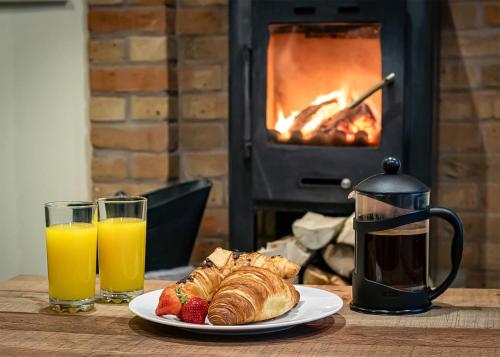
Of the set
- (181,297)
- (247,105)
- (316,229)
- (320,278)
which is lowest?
(320,278)

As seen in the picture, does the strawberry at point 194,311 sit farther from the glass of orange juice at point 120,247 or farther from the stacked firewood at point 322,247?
the stacked firewood at point 322,247

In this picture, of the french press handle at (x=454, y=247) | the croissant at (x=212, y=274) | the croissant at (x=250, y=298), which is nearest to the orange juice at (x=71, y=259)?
the croissant at (x=212, y=274)

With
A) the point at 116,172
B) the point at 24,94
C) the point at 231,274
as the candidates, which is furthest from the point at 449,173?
the point at 231,274

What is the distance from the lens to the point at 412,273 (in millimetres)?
1520

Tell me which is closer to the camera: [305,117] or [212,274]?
[212,274]

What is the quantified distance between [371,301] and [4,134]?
79.6 inches

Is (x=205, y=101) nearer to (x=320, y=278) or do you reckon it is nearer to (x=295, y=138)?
(x=295, y=138)

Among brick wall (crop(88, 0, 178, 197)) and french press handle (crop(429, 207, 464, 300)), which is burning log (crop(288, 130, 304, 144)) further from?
french press handle (crop(429, 207, 464, 300))

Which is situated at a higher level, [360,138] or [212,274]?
[360,138]

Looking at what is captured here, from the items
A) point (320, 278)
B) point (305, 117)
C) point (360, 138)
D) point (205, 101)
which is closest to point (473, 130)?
point (360, 138)

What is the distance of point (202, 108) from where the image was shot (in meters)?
3.11

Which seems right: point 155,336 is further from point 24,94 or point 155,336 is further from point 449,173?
point 24,94

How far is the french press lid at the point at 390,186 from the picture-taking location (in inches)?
59.1

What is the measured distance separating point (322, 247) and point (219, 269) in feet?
4.31
